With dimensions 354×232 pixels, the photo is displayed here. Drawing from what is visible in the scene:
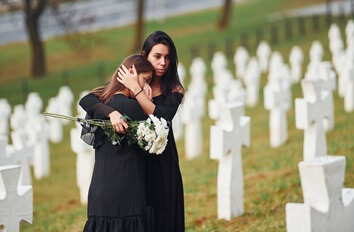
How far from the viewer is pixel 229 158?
11.8 meters

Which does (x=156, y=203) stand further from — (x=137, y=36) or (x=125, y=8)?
(x=125, y=8)

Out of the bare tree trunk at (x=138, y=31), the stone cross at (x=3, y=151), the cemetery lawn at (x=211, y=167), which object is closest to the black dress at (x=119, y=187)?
the cemetery lawn at (x=211, y=167)

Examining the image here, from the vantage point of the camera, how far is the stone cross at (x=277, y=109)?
17.4 meters

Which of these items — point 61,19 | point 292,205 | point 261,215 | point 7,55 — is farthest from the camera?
point 7,55

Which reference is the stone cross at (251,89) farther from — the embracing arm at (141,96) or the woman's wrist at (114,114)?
the woman's wrist at (114,114)

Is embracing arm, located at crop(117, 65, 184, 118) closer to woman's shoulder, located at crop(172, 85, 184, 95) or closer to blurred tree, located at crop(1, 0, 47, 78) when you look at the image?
woman's shoulder, located at crop(172, 85, 184, 95)

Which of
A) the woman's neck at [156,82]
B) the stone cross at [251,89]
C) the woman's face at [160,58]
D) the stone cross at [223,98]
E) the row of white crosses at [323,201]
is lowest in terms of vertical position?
the row of white crosses at [323,201]

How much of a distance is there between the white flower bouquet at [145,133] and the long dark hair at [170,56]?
45 cm

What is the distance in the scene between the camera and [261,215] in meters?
11.7

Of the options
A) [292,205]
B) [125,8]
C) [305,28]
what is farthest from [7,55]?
[292,205]

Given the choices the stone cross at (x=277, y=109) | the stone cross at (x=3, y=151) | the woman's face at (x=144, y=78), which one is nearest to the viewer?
the woman's face at (x=144, y=78)

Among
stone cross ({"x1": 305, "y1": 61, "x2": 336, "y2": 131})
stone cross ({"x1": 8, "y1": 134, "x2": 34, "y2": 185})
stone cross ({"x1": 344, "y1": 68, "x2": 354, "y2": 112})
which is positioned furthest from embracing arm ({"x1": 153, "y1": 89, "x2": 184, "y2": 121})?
stone cross ({"x1": 344, "y1": 68, "x2": 354, "y2": 112})

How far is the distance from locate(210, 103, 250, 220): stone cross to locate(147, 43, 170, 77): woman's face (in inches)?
105

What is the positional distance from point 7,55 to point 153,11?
15.7m
